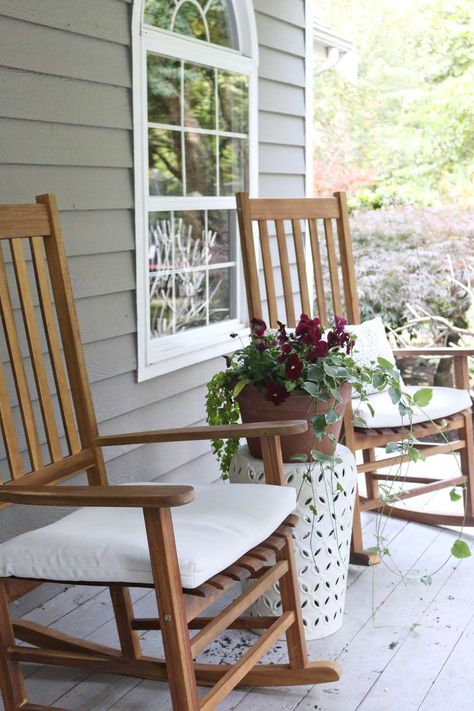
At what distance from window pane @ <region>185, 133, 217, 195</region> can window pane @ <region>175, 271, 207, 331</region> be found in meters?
0.33

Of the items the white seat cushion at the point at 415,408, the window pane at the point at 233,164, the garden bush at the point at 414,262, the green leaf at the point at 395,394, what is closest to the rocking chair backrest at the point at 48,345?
the green leaf at the point at 395,394

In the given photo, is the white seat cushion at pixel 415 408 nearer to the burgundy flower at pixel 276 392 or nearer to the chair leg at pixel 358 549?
the chair leg at pixel 358 549

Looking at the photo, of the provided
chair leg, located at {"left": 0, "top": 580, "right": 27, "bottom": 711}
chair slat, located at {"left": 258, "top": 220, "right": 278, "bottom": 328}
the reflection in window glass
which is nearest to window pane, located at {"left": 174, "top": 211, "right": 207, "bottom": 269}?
the reflection in window glass

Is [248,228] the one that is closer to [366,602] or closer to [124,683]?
[366,602]

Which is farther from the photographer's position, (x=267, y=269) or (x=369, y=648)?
(x=267, y=269)

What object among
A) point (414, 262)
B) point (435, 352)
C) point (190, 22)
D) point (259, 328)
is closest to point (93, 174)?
point (259, 328)

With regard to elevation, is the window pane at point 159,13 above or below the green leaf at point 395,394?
above

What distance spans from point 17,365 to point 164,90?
1.58 meters

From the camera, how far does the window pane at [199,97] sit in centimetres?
365

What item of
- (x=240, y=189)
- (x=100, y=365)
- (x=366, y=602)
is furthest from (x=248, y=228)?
(x=366, y=602)

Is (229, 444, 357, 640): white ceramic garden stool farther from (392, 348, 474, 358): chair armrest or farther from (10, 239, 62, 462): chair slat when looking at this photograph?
(392, 348, 474, 358): chair armrest

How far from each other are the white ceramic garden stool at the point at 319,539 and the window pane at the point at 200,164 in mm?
1425

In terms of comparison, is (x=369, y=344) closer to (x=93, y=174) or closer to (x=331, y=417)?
(x=331, y=417)

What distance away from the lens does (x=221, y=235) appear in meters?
3.99
